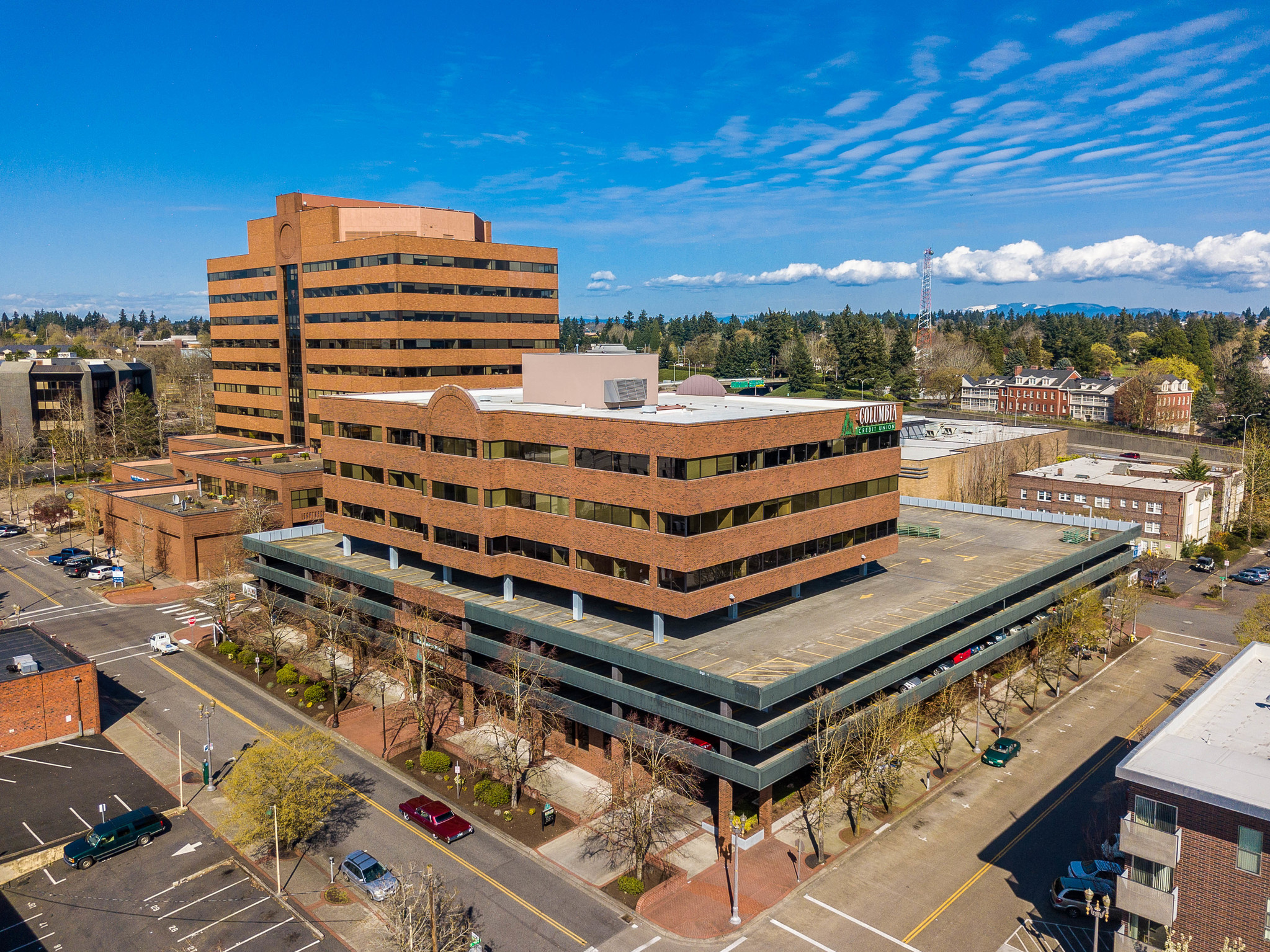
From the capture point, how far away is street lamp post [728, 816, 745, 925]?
3616cm

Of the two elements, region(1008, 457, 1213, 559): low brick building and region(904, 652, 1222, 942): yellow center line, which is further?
region(1008, 457, 1213, 559): low brick building

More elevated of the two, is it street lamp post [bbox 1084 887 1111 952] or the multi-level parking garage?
the multi-level parking garage

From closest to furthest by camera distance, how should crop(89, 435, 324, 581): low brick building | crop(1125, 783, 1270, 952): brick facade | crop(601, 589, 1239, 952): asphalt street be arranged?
crop(1125, 783, 1270, 952): brick facade → crop(601, 589, 1239, 952): asphalt street → crop(89, 435, 324, 581): low brick building

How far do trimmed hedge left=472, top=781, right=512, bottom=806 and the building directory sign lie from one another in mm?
29813

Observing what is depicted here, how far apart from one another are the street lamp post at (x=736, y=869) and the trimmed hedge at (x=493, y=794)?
1234 cm

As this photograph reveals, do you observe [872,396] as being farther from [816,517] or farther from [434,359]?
[816,517]

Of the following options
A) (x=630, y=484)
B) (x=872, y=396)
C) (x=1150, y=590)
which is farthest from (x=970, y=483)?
(x=630, y=484)

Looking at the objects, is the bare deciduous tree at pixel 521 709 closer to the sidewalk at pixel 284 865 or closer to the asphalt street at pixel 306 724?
the asphalt street at pixel 306 724

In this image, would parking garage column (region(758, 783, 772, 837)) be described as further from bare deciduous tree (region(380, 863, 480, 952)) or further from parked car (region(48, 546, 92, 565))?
parked car (region(48, 546, 92, 565))

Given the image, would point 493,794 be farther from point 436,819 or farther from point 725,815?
point 725,815

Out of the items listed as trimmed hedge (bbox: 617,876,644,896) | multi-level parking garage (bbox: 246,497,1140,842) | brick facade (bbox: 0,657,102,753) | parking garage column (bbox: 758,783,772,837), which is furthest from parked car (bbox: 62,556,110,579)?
parking garage column (bbox: 758,783,772,837)

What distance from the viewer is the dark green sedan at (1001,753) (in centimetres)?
5050

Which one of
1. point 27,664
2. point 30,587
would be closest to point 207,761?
point 27,664

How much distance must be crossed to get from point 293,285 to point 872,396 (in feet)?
421
